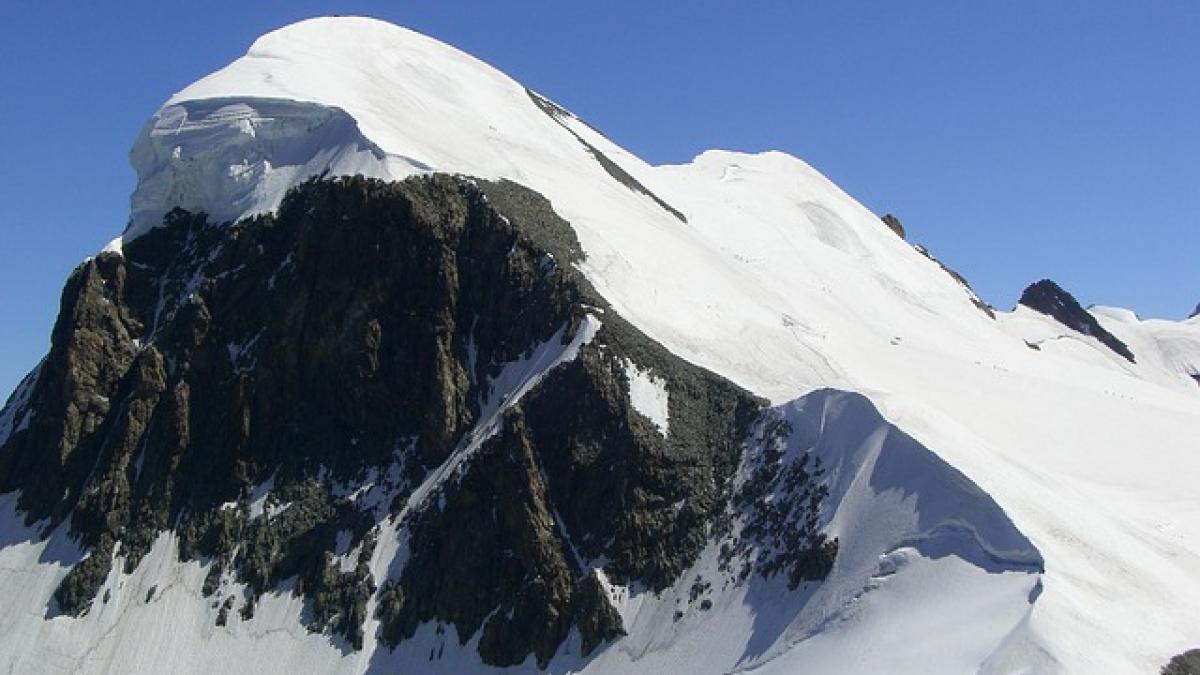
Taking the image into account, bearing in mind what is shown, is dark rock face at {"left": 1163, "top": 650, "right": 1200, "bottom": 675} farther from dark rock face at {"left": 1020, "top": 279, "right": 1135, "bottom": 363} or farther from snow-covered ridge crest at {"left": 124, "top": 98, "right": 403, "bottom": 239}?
dark rock face at {"left": 1020, "top": 279, "right": 1135, "bottom": 363}

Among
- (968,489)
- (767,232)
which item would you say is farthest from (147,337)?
(968,489)

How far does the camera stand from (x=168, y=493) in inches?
1873

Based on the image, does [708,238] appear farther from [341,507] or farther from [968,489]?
[968,489]

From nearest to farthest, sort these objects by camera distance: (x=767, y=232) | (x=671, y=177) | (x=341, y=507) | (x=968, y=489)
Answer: (x=968, y=489)
(x=341, y=507)
(x=767, y=232)
(x=671, y=177)

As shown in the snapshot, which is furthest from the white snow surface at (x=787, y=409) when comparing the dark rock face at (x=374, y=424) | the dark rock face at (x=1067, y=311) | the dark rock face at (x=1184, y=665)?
the dark rock face at (x=1067, y=311)

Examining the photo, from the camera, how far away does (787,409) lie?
40.5m

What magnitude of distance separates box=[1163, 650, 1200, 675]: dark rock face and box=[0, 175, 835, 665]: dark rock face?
36.2 feet

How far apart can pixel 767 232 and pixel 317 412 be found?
25.9 metres

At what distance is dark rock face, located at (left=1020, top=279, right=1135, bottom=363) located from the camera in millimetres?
89375

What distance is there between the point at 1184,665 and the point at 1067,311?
6622 cm

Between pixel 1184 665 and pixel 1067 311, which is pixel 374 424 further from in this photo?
pixel 1067 311

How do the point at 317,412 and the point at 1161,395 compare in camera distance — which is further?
the point at 1161,395

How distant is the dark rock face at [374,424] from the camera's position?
132 feet

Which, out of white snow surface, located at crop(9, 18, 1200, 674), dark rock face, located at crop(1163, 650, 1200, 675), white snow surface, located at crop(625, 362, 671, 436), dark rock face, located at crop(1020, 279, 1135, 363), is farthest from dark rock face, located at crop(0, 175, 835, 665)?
dark rock face, located at crop(1020, 279, 1135, 363)
